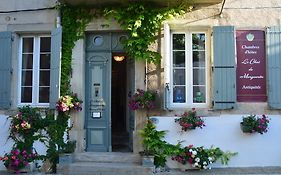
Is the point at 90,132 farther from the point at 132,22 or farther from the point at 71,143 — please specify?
the point at 132,22

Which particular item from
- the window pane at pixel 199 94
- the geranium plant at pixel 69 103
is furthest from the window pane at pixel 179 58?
the geranium plant at pixel 69 103

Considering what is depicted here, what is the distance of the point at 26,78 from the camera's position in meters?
8.80

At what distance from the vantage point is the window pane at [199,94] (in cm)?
840

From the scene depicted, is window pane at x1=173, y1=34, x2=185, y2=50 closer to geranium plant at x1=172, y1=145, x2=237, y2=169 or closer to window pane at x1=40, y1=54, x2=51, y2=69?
geranium plant at x1=172, y1=145, x2=237, y2=169

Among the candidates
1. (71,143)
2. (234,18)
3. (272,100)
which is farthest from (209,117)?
(71,143)

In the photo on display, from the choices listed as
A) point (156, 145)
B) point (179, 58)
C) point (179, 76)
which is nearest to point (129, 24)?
point (179, 58)

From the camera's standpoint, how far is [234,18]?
8359 millimetres

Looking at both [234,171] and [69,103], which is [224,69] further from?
[69,103]

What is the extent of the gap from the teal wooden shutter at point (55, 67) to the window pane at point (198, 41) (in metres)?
3.20

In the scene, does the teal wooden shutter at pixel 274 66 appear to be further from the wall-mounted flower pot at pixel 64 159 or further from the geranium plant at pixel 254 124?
the wall-mounted flower pot at pixel 64 159

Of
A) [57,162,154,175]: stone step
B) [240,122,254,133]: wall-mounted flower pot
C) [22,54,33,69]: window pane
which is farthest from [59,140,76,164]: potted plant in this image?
[240,122,254,133]: wall-mounted flower pot

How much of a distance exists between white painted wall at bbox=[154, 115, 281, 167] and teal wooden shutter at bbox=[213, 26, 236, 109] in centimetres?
40

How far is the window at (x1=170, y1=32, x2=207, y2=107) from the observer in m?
8.41

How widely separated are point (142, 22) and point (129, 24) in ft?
1.01
